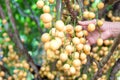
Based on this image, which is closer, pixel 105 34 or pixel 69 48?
pixel 69 48

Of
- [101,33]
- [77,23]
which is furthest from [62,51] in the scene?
[101,33]

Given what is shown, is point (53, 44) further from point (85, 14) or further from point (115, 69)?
point (115, 69)

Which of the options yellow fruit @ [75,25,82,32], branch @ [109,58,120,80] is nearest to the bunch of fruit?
yellow fruit @ [75,25,82,32]

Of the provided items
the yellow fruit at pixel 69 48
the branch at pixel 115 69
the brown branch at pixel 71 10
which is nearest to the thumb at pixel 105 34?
the branch at pixel 115 69

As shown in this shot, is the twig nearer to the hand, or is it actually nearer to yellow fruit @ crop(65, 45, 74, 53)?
yellow fruit @ crop(65, 45, 74, 53)

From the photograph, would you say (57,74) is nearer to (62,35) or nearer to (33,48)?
(62,35)

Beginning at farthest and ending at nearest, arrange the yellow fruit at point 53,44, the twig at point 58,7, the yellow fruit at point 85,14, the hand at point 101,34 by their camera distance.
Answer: the hand at point 101,34, the yellow fruit at point 85,14, the twig at point 58,7, the yellow fruit at point 53,44

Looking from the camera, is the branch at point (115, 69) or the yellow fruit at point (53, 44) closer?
the yellow fruit at point (53, 44)

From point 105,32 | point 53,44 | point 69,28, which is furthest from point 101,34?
point 53,44

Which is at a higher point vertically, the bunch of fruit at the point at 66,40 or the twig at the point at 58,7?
the twig at the point at 58,7

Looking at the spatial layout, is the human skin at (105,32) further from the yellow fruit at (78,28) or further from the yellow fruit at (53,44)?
the yellow fruit at (53,44)

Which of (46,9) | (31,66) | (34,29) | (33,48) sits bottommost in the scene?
(33,48)
